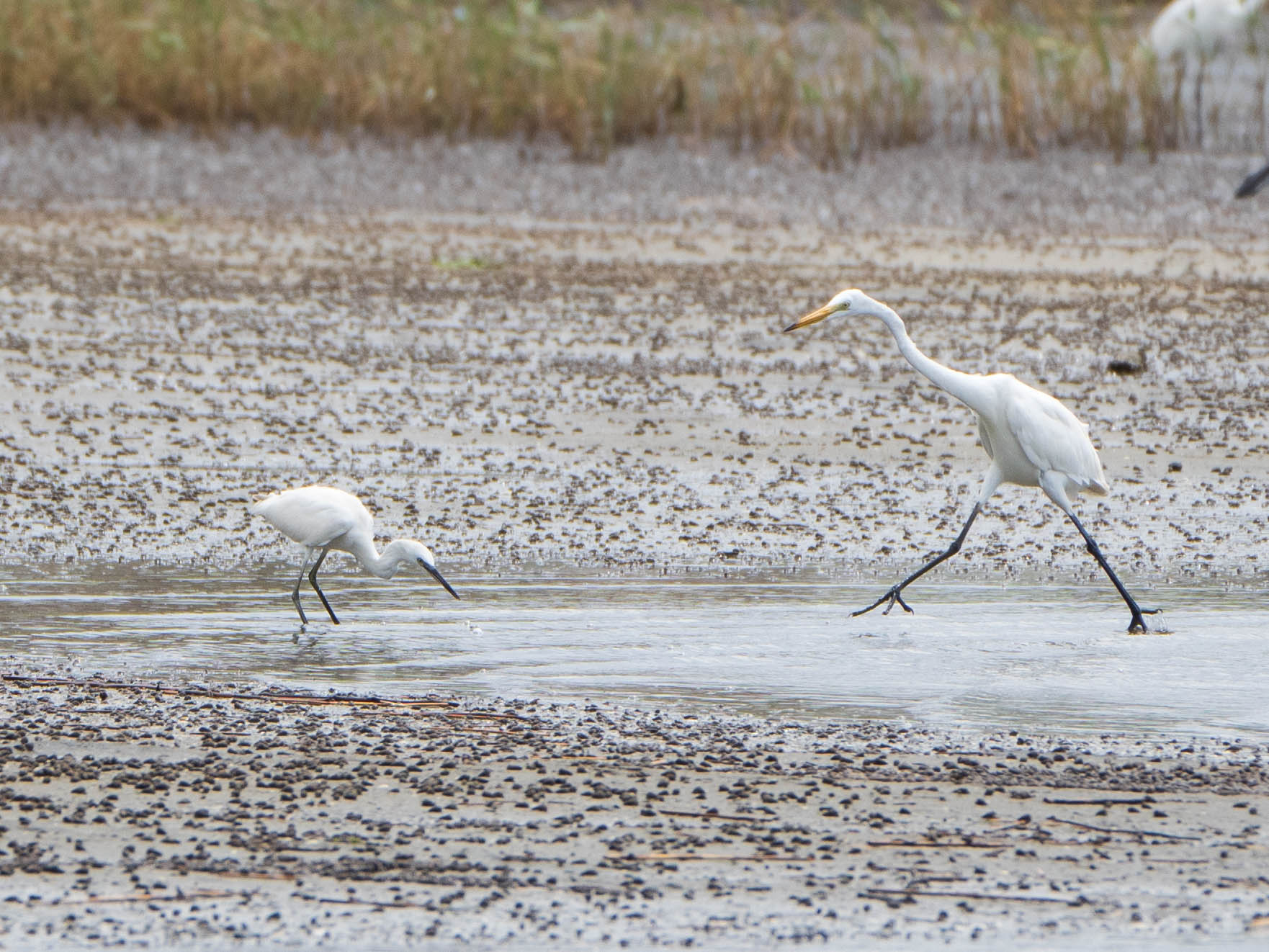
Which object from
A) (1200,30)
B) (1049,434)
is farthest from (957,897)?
(1200,30)

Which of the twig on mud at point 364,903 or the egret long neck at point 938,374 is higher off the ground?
the egret long neck at point 938,374

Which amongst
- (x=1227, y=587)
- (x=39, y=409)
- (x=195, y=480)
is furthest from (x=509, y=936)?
(x=39, y=409)

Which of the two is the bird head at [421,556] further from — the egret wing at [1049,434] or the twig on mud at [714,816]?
the twig on mud at [714,816]

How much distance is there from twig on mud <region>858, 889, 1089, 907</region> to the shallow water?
4.57 feet

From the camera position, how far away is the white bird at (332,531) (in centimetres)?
708

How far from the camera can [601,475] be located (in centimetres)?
951

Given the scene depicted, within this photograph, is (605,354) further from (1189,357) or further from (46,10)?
(46,10)

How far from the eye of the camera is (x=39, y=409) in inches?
412

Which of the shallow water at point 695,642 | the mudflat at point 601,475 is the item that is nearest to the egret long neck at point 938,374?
the shallow water at point 695,642

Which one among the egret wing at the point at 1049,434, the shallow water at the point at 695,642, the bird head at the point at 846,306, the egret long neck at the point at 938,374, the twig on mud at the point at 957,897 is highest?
the bird head at the point at 846,306

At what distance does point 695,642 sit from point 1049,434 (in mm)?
1460

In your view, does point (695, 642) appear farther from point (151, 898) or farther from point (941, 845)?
point (151, 898)

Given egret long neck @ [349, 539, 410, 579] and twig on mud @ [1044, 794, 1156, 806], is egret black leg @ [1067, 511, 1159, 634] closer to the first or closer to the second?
twig on mud @ [1044, 794, 1156, 806]

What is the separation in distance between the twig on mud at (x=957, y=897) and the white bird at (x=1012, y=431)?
9.09ft
